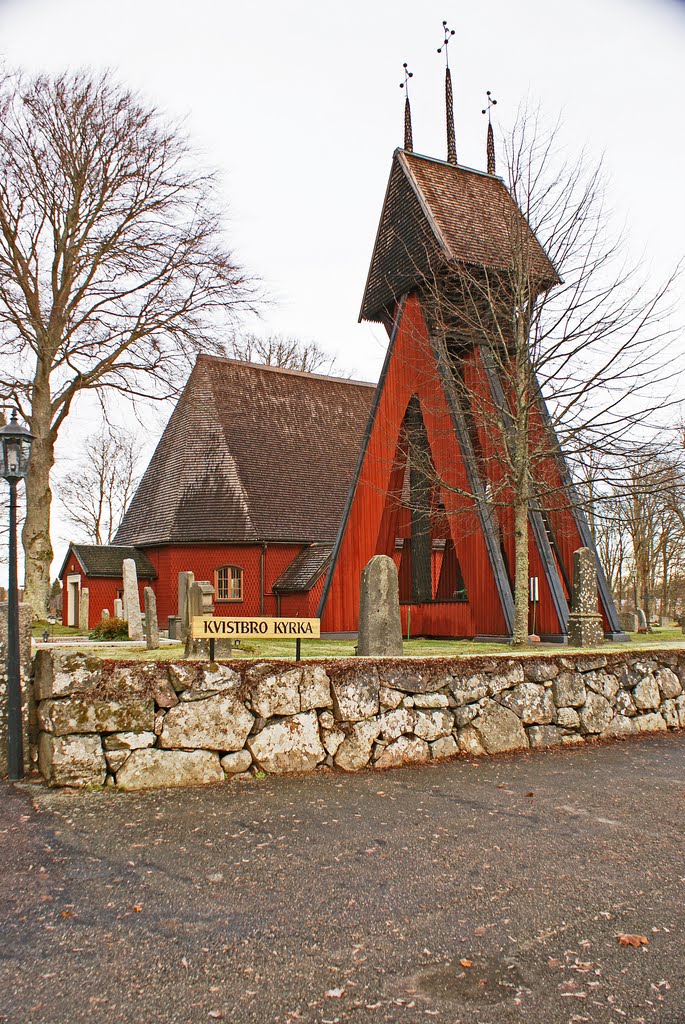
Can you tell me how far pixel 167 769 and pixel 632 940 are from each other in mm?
4891

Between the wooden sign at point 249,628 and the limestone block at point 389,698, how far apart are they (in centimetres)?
98

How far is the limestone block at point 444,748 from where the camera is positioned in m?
9.06

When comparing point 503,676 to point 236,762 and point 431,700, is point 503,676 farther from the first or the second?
point 236,762

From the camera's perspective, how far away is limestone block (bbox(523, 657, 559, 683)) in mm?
9922

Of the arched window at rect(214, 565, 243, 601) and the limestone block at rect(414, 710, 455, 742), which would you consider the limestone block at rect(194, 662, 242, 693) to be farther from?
the arched window at rect(214, 565, 243, 601)

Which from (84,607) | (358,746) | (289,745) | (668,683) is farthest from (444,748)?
(84,607)

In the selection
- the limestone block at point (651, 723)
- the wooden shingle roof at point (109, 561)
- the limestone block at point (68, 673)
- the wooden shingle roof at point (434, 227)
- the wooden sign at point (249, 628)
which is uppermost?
the wooden shingle roof at point (434, 227)

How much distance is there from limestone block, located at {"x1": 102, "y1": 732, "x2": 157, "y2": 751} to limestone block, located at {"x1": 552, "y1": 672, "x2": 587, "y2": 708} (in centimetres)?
515

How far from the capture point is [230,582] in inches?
1061

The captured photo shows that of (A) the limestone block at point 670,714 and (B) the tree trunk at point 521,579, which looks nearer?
(A) the limestone block at point 670,714

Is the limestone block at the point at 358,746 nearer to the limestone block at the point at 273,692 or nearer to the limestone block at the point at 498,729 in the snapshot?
the limestone block at the point at 273,692

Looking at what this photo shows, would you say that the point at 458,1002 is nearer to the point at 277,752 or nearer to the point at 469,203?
the point at 277,752

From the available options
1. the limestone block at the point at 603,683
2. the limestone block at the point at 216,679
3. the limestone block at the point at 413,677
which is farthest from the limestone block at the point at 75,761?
the limestone block at the point at 603,683

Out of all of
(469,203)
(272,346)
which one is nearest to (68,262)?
(469,203)
